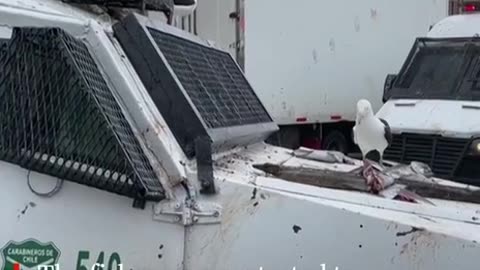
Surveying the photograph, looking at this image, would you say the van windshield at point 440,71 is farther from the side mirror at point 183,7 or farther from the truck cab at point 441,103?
the side mirror at point 183,7

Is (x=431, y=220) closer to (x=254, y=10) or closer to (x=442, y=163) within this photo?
(x=442, y=163)

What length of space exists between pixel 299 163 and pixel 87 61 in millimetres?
1355

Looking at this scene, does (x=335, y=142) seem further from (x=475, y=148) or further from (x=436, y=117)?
(x=475, y=148)

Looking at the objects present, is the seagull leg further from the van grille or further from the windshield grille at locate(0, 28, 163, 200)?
the van grille

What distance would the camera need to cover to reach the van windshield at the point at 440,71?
786 centimetres

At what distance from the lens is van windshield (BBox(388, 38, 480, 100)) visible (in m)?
7.86

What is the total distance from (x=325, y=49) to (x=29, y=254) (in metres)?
8.96

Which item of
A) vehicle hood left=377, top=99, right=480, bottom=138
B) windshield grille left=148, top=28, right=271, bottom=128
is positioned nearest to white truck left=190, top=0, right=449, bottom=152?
vehicle hood left=377, top=99, right=480, bottom=138

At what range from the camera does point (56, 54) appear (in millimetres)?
2430

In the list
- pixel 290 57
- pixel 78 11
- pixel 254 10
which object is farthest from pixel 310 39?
pixel 78 11

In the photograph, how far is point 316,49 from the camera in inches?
430

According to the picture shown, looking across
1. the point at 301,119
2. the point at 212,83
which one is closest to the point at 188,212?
the point at 212,83

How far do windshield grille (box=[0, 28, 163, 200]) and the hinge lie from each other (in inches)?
2.2

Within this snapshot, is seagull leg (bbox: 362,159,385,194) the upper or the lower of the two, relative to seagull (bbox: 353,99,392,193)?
lower
